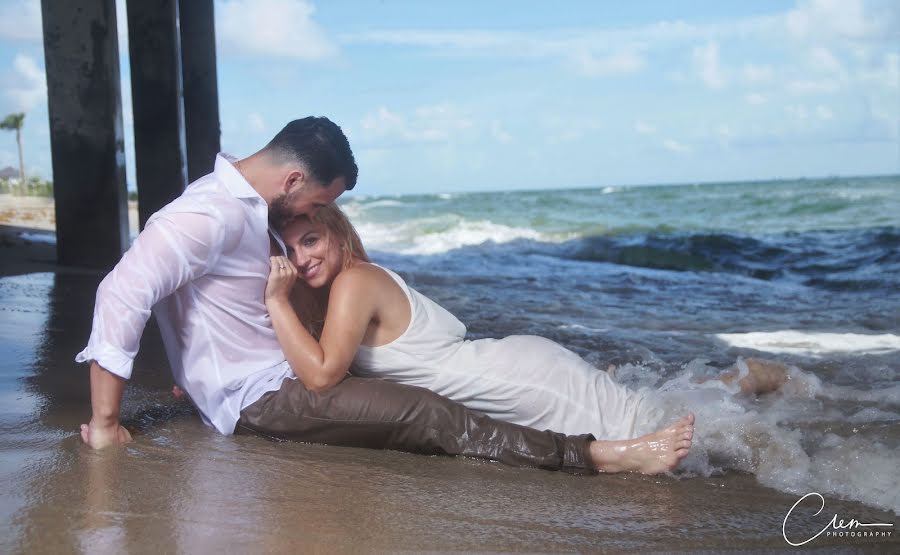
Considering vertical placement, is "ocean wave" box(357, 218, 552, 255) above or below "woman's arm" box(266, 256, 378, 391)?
below

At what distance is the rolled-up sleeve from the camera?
3082 millimetres

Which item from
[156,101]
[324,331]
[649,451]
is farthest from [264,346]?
[156,101]

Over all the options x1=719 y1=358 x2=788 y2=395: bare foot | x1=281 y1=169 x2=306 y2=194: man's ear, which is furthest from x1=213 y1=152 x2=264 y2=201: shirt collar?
x1=719 y1=358 x2=788 y2=395: bare foot

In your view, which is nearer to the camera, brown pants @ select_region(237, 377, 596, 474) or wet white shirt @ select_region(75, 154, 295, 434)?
wet white shirt @ select_region(75, 154, 295, 434)

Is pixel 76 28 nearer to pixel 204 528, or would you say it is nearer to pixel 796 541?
pixel 204 528

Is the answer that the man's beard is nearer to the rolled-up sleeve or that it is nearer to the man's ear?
the man's ear

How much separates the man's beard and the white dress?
1.58 feet

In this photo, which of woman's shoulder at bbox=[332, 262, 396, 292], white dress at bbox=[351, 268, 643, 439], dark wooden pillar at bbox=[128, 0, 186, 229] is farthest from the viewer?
dark wooden pillar at bbox=[128, 0, 186, 229]

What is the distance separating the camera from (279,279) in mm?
3402

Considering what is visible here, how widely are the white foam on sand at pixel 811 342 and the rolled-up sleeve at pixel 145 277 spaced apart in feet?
14.5

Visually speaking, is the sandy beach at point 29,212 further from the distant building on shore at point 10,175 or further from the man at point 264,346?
the man at point 264,346

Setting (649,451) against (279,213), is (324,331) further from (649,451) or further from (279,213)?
(649,451)

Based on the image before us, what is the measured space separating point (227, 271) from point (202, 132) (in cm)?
663

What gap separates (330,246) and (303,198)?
0.91 feet
